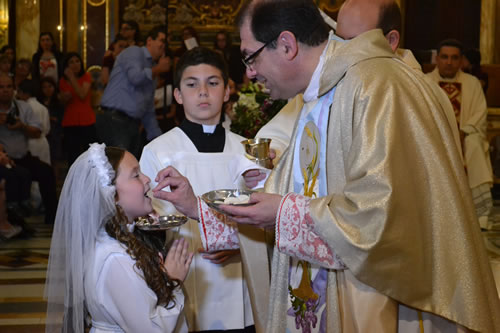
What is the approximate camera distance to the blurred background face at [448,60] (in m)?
8.22

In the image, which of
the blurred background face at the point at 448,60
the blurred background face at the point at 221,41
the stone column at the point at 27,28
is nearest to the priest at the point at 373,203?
the blurred background face at the point at 448,60

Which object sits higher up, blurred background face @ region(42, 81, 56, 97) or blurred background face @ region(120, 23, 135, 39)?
blurred background face @ region(120, 23, 135, 39)

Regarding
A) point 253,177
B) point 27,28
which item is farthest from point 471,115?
point 27,28

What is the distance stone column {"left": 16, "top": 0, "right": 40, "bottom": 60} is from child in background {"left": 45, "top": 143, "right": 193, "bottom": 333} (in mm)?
11832

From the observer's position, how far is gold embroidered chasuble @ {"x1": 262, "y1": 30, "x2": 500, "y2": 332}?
208 cm

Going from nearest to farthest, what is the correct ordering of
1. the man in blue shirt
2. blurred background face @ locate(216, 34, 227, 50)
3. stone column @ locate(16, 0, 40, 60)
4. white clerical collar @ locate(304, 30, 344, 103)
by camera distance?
white clerical collar @ locate(304, 30, 344, 103) < the man in blue shirt < blurred background face @ locate(216, 34, 227, 50) < stone column @ locate(16, 0, 40, 60)

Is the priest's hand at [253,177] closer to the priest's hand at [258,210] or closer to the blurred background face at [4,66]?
the priest's hand at [258,210]

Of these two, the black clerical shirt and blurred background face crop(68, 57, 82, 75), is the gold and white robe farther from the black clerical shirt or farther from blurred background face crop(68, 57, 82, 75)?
blurred background face crop(68, 57, 82, 75)

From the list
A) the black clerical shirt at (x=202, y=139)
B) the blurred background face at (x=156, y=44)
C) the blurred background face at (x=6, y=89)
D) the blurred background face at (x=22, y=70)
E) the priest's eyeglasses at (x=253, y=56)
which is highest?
the blurred background face at (x=156, y=44)

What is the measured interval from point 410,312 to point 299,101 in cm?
180

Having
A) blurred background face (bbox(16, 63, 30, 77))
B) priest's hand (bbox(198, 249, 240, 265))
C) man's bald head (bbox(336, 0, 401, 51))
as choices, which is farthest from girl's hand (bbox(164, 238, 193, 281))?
blurred background face (bbox(16, 63, 30, 77))

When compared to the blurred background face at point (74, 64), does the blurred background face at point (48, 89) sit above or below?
below

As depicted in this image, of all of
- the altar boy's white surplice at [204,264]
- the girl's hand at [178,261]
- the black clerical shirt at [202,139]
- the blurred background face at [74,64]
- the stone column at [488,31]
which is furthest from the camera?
the stone column at [488,31]

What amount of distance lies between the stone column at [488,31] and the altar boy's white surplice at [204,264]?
460 inches
